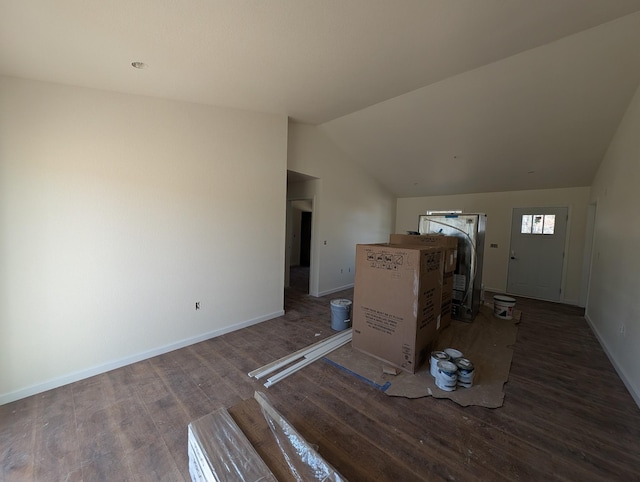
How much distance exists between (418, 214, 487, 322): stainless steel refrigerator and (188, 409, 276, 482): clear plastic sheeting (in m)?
3.64

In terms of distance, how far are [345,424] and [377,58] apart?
9.94 feet

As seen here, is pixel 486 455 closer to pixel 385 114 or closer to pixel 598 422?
pixel 598 422

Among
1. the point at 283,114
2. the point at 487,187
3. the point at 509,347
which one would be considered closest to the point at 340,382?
the point at 509,347

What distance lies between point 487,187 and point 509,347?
3810 millimetres

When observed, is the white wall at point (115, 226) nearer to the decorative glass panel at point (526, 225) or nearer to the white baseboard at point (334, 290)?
the white baseboard at point (334, 290)

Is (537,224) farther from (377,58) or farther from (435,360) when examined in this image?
(377,58)

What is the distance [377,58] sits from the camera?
7.66 ft

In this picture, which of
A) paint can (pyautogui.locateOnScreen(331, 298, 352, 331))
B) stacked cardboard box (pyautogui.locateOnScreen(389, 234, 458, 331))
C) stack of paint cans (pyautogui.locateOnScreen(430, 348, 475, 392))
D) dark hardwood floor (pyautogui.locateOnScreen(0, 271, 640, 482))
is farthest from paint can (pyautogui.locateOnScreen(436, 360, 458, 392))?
paint can (pyautogui.locateOnScreen(331, 298, 352, 331))

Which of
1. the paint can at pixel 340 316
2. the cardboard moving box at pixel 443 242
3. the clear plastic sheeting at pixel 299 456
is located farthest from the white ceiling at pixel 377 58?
the paint can at pixel 340 316

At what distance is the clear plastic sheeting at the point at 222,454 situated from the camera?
3.98 feet

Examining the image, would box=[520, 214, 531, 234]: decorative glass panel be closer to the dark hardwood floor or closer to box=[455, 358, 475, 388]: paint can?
the dark hardwood floor

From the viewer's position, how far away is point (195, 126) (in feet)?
9.61

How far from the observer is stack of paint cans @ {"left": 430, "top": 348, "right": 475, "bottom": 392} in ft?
7.45

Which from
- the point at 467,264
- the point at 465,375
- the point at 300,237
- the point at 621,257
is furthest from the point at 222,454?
the point at 300,237
